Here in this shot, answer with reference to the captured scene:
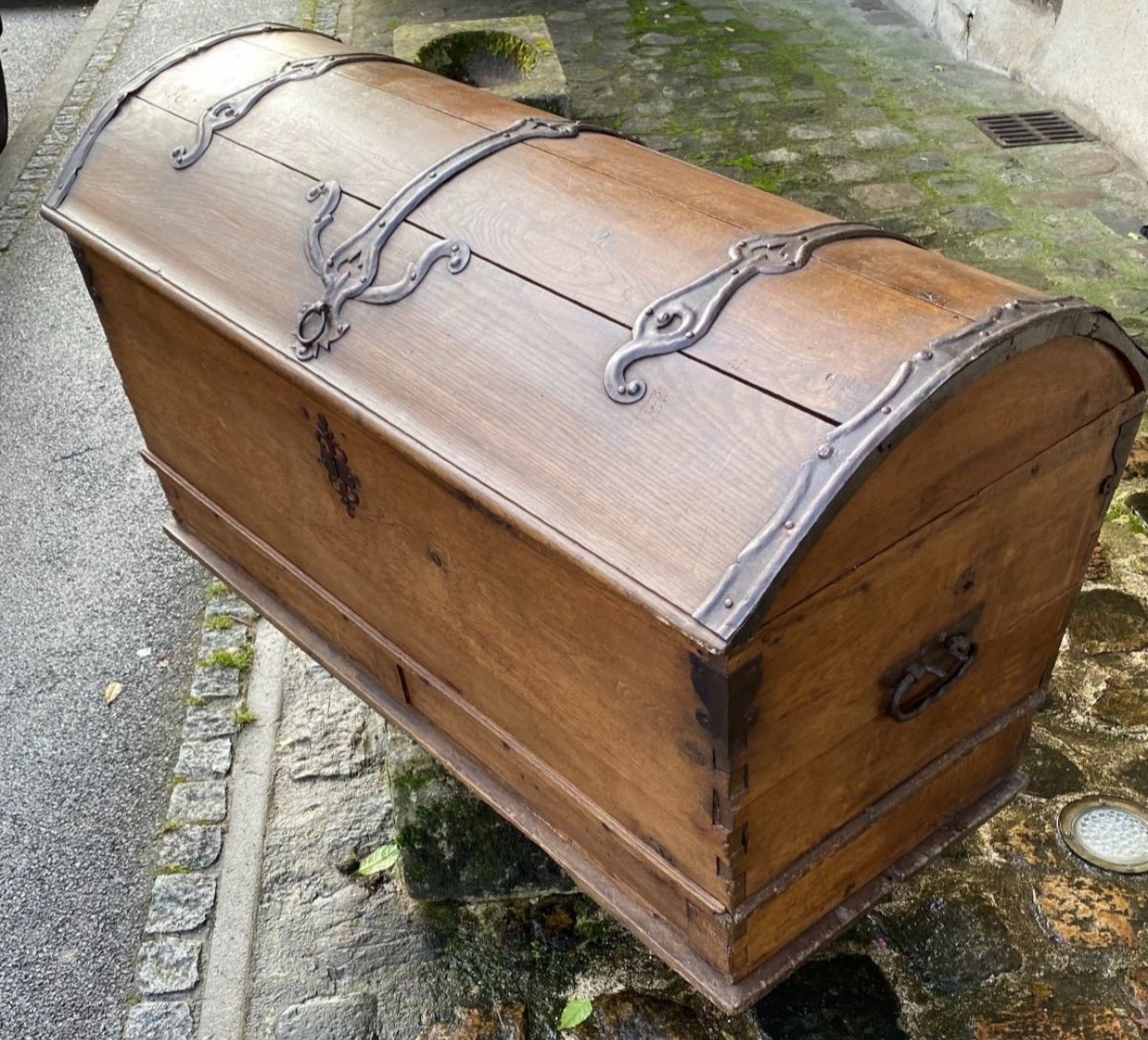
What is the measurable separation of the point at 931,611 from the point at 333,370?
1184 mm

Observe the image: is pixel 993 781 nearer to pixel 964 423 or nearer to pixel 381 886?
pixel 964 423

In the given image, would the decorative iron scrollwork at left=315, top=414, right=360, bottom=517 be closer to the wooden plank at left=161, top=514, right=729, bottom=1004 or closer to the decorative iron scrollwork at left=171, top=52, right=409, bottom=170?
the wooden plank at left=161, top=514, right=729, bottom=1004

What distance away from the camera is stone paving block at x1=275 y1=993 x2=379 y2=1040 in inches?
100.0

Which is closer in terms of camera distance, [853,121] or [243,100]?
[243,100]

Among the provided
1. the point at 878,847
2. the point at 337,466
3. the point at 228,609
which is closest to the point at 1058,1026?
the point at 878,847

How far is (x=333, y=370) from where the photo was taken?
2094mm

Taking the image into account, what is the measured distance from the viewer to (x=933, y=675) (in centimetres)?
199

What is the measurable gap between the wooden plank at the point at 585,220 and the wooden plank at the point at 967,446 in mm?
122

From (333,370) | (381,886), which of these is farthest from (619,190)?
(381,886)

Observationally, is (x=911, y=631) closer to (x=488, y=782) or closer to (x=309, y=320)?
(x=488, y=782)

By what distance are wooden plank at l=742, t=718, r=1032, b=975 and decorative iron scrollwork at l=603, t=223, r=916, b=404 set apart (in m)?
1.02

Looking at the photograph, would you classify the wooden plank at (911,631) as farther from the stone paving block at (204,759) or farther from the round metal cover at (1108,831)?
the stone paving block at (204,759)

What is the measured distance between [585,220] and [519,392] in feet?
1.36

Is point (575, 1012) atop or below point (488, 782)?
Answer: below
